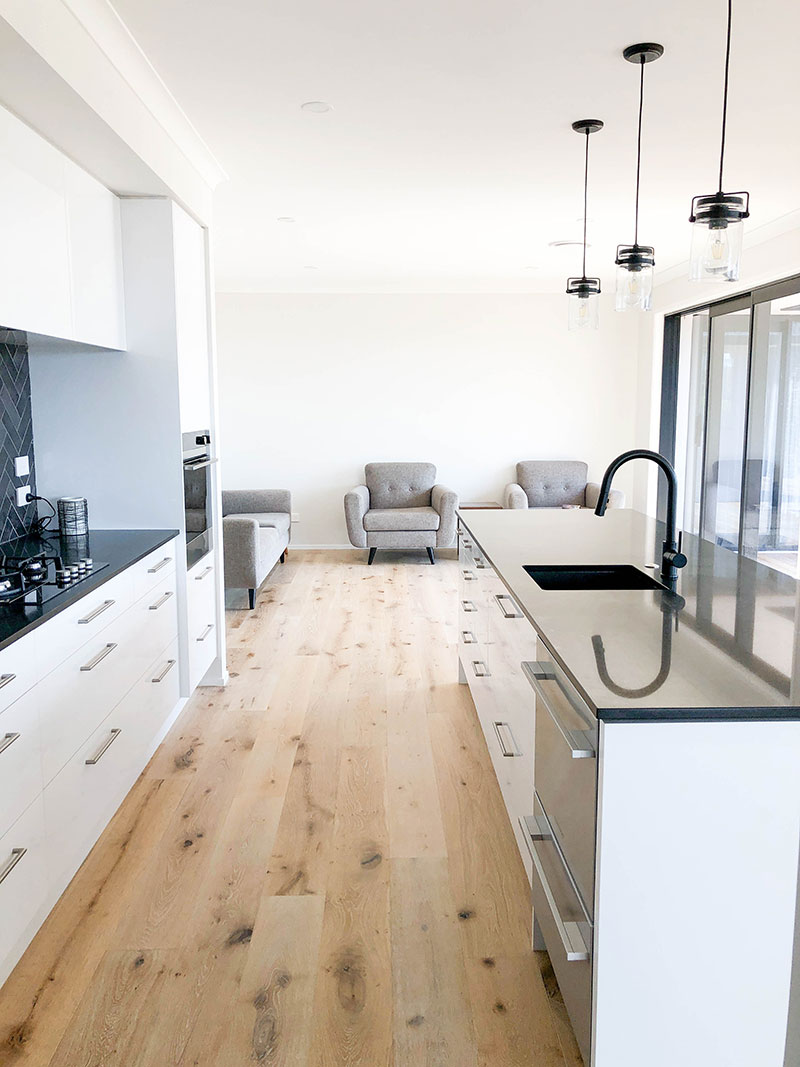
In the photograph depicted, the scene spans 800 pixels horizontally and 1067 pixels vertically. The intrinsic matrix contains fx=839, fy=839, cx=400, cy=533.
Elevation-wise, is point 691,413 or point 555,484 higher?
point 691,413

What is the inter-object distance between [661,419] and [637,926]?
6.82 meters

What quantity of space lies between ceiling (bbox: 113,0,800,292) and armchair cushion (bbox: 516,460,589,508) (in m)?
2.59

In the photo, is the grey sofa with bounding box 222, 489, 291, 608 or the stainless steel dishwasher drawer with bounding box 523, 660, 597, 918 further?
the grey sofa with bounding box 222, 489, 291, 608

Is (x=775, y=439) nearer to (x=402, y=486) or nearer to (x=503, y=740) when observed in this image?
(x=402, y=486)

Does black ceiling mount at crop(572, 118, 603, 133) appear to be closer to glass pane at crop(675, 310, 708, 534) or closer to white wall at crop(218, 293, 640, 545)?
glass pane at crop(675, 310, 708, 534)

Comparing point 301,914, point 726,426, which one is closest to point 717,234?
point 301,914

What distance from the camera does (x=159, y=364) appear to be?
11.4 feet

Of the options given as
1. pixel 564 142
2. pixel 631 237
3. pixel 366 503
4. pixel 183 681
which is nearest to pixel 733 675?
pixel 183 681

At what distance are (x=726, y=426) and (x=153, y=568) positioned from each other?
4.81 metres

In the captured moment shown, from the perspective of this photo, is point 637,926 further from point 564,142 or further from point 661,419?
point 661,419

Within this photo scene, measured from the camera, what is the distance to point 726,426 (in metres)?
6.44

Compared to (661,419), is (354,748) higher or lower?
lower

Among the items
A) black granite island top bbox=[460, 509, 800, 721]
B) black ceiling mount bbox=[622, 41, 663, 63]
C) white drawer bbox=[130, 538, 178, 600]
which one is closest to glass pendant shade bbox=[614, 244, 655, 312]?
black ceiling mount bbox=[622, 41, 663, 63]

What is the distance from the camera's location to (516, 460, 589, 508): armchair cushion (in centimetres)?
795
